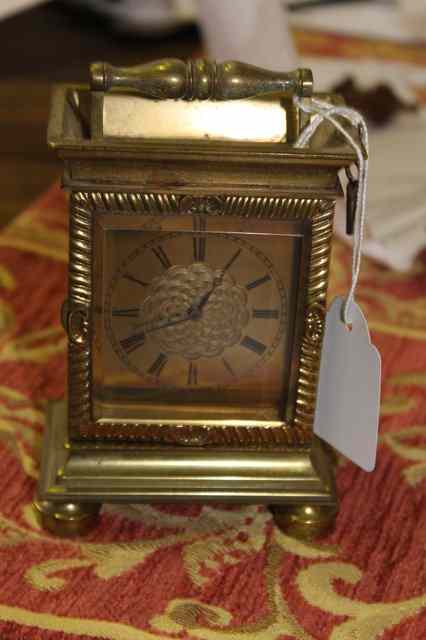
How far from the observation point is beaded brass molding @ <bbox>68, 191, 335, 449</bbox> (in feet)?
2.54

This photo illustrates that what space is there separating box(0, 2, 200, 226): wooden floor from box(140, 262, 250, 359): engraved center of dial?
0.75m

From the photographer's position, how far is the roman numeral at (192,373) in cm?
85

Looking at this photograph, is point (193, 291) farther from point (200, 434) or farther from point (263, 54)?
point (263, 54)

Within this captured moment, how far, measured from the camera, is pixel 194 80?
0.76 m

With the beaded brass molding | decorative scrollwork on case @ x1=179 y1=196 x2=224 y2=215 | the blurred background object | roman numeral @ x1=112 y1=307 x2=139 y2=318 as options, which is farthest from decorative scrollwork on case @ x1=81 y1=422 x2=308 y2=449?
the blurred background object

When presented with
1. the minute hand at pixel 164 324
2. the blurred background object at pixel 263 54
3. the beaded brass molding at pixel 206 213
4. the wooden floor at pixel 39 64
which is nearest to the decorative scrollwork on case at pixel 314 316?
the beaded brass molding at pixel 206 213

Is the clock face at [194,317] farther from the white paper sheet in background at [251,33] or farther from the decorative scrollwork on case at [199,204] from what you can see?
the white paper sheet in background at [251,33]

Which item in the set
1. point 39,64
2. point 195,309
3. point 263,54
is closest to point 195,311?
point 195,309

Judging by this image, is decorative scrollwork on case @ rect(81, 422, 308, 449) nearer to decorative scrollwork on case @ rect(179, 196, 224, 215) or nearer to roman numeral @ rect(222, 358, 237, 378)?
roman numeral @ rect(222, 358, 237, 378)

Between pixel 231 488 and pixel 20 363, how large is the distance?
14.8 inches

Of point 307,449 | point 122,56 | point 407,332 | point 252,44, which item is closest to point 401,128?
point 252,44

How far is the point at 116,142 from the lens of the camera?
0.74 m

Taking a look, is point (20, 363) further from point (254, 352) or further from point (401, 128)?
point (401, 128)

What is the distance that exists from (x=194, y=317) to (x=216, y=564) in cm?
22
